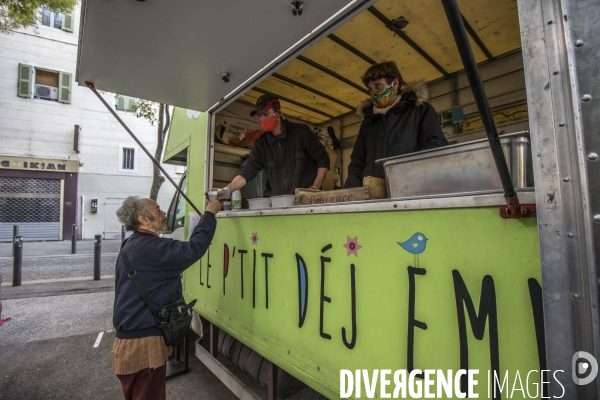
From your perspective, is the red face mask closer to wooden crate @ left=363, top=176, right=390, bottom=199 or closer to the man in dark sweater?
the man in dark sweater

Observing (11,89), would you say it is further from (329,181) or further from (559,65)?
(559,65)

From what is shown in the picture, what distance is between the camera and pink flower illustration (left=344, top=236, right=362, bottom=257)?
4.68 ft

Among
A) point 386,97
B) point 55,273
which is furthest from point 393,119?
point 55,273

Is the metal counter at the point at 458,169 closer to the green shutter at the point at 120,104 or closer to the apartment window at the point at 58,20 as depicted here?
the green shutter at the point at 120,104

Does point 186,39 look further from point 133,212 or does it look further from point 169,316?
point 169,316

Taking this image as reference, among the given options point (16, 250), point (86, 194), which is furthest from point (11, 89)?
point (16, 250)

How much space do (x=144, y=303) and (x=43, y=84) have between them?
18661mm

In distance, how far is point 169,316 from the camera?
2201 millimetres

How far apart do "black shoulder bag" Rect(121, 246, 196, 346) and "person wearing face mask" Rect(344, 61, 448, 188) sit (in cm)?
159

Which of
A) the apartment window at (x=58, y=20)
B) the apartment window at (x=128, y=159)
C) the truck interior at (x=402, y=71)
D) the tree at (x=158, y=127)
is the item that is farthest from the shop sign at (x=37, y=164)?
the truck interior at (x=402, y=71)

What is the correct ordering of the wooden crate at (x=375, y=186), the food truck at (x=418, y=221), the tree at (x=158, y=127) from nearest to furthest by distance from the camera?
the food truck at (x=418, y=221)
the wooden crate at (x=375, y=186)
the tree at (x=158, y=127)

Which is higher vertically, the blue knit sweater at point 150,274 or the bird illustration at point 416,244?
the bird illustration at point 416,244

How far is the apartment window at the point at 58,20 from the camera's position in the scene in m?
15.2

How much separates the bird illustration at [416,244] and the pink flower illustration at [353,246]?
0.25 metres
